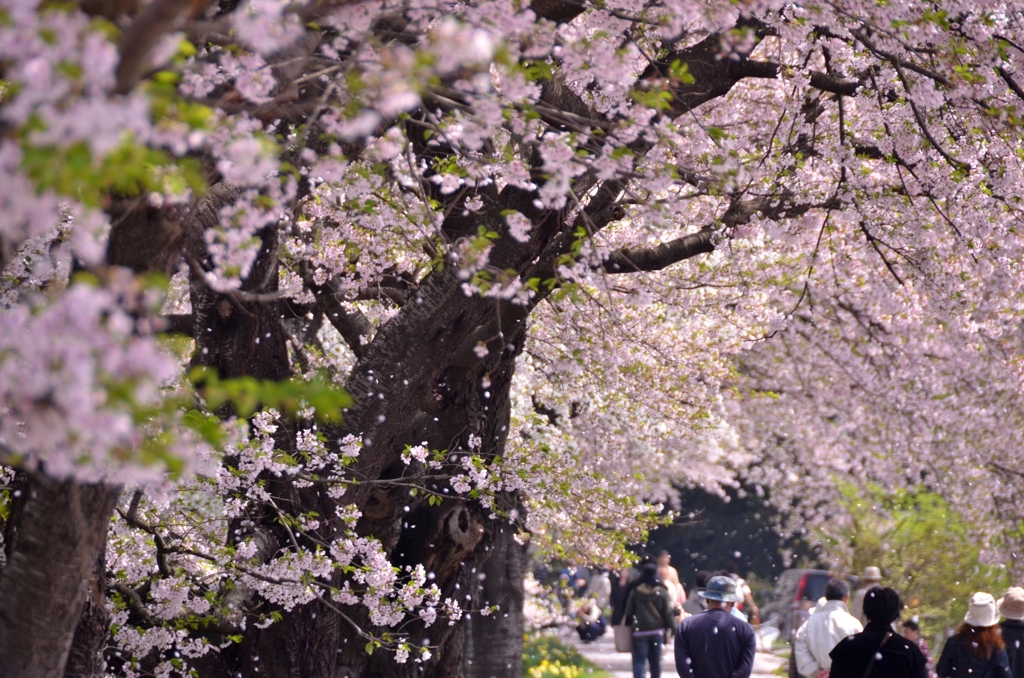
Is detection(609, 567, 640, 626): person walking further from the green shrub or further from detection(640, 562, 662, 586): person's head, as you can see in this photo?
the green shrub

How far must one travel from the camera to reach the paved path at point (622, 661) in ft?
51.3

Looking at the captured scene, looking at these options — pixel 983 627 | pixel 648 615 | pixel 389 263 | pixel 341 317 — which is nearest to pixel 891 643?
pixel 983 627

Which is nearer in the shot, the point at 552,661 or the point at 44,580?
the point at 44,580

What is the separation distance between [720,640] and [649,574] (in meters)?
4.42

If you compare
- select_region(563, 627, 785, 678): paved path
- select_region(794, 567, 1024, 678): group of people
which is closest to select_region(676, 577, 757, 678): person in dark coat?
select_region(794, 567, 1024, 678): group of people

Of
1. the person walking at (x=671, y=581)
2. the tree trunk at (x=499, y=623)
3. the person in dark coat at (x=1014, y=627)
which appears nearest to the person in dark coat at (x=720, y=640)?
Answer: the person in dark coat at (x=1014, y=627)

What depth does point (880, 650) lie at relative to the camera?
5863mm

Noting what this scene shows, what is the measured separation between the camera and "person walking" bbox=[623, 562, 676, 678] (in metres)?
11.1

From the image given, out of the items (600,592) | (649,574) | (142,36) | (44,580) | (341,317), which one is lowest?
(44,580)

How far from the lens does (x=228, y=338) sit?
6137 millimetres

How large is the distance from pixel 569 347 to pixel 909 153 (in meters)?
4.35

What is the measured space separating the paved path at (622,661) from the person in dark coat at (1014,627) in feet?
23.6

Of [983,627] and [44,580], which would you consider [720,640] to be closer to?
[983,627]

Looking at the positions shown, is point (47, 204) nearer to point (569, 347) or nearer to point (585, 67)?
point (585, 67)
